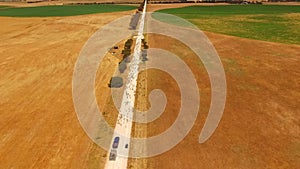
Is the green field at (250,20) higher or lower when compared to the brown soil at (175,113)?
higher

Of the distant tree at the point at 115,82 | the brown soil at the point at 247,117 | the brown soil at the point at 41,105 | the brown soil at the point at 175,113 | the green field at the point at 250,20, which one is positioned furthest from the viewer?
the green field at the point at 250,20

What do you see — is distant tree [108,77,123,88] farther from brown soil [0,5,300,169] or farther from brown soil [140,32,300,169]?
brown soil [140,32,300,169]

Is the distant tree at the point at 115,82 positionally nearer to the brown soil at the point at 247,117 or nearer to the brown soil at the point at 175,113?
the brown soil at the point at 175,113

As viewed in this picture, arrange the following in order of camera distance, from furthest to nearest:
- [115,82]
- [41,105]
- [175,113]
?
[115,82]
[41,105]
[175,113]

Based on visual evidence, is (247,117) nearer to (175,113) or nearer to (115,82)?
(175,113)

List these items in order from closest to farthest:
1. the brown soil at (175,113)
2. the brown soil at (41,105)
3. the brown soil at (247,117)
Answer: the brown soil at (247,117)
the brown soil at (175,113)
the brown soil at (41,105)

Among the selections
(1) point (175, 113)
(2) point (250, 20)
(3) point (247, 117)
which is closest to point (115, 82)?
(1) point (175, 113)

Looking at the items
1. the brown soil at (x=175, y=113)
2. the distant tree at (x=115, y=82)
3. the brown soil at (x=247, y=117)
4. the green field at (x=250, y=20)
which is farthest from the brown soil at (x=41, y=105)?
the green field at (x=250, y=20)

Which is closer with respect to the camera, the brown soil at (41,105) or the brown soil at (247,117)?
the brown soil at (247,117)
